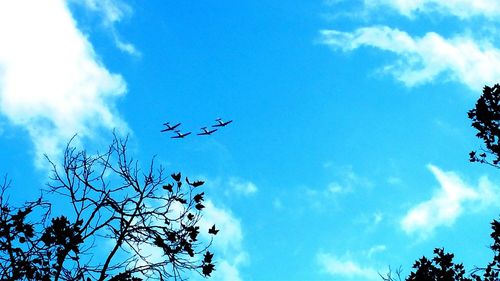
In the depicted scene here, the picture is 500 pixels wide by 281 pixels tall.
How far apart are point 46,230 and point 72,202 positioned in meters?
0.96

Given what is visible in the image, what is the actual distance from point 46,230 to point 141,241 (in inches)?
62.8

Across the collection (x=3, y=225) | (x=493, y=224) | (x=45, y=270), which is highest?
(x=493, y=224)

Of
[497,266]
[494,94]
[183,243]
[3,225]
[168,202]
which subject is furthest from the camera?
[494,94]

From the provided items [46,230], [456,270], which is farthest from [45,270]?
[456,270]

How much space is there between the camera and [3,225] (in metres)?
7.29

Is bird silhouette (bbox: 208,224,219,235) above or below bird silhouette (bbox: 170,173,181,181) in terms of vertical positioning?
below

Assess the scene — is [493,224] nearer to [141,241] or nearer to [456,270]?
[456,270]

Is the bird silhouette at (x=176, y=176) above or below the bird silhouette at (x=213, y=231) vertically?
above

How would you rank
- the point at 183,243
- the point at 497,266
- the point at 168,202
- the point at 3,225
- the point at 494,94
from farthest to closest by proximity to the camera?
the point at 494,94 → the point at 497,266 → the point at 168,202 → the point at 183,243 → the point at 3,225

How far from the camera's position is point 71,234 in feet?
24.9

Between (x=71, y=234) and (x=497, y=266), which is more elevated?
(x=497, y=266)

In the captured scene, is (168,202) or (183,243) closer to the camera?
(183,243)

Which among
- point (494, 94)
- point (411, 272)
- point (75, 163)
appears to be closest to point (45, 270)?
point (75, 163)

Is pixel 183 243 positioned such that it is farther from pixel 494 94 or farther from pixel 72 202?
pixel 494 94
